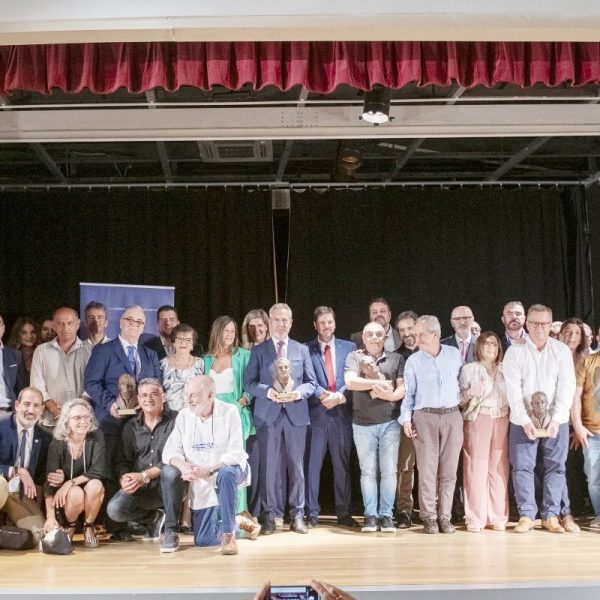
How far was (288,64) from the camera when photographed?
12.8 ft

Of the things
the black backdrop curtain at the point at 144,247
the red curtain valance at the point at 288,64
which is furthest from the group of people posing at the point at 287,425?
the red curtain valance at the point at 288,64

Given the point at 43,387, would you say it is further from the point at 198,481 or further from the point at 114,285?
the point at 198,481

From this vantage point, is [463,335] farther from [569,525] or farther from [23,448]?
[23,448]

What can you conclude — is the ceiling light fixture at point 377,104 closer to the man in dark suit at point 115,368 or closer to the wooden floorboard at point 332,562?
the man in dark suit at point 115,368

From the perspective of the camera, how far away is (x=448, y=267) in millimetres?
7551

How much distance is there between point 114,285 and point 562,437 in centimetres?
387

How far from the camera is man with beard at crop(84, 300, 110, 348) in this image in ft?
22.7

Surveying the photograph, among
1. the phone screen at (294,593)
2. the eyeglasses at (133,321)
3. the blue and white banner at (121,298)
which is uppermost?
the blue and white banner at (121,298)

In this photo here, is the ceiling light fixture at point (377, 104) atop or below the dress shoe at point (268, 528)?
atop

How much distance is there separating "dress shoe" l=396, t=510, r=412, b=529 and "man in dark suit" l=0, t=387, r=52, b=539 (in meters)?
2.58

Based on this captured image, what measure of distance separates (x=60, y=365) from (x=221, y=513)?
1.98 meters

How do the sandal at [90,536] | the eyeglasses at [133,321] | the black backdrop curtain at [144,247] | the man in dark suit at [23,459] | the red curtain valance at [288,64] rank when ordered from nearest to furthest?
1. the red curtain valance at [288,64]
2. the sandal at [90,536]
3. the man in dark suit at [23,459]
4. the eyeglasses at [133,321]
5. the black backdrop curtain at [144,247]

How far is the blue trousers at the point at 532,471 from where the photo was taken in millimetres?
6137

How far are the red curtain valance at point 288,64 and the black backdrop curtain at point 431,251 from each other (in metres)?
3.62
